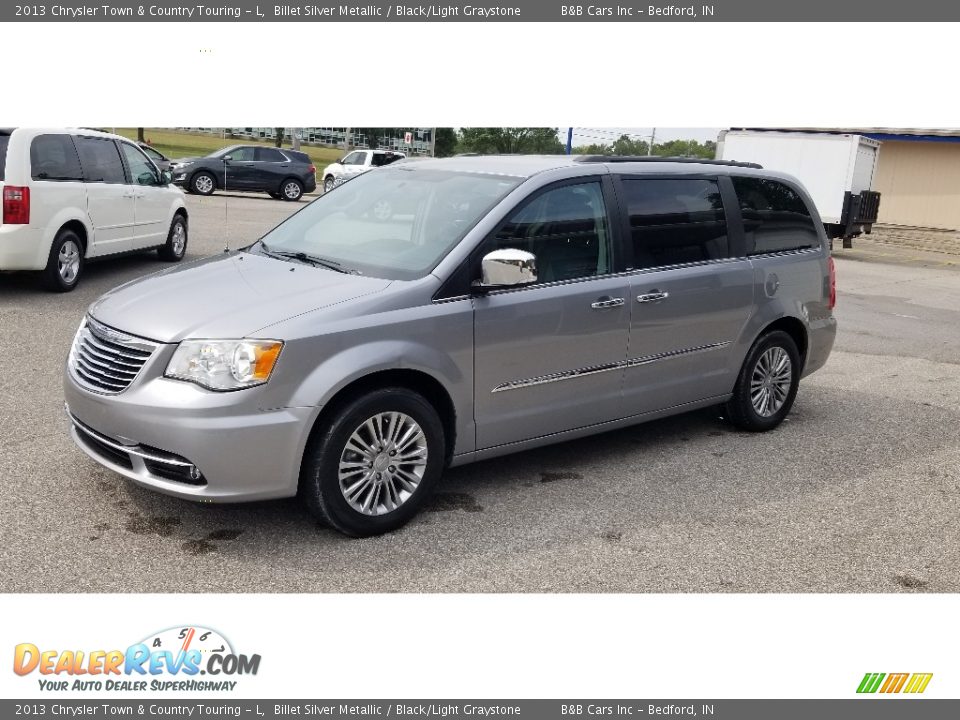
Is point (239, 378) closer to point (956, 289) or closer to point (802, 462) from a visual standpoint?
point (802, 462)

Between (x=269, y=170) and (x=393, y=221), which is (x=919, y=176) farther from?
(x=393, y=221)

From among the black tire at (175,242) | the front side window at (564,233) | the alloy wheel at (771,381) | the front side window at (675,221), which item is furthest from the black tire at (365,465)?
the black tire at (175,242)

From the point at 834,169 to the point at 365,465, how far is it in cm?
2061

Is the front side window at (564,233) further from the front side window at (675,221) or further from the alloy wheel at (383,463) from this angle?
the alloy wheel at (383,463)

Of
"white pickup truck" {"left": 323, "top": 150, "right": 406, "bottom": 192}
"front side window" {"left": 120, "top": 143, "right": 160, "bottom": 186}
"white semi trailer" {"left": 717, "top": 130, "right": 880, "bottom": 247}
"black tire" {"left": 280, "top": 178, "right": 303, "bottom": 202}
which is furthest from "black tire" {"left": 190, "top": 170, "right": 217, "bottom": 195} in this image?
"front side window" {"left": 120, "top": 143, "right": 160, "bottom": 186}

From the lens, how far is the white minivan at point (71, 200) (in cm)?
940

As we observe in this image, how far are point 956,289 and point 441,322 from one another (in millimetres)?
15391

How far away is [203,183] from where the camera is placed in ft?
86.3

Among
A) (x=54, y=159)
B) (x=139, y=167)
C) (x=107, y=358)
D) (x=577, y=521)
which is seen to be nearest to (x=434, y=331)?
(x=577, y=521)

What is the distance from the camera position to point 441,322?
459 cm

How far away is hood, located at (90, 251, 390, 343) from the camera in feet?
13.8

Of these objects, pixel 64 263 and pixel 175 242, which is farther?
pixel 175 242

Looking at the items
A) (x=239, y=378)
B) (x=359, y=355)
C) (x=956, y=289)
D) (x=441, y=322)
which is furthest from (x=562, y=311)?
(x=956, y=289)

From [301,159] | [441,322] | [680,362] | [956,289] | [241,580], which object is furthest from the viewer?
[301,159]
